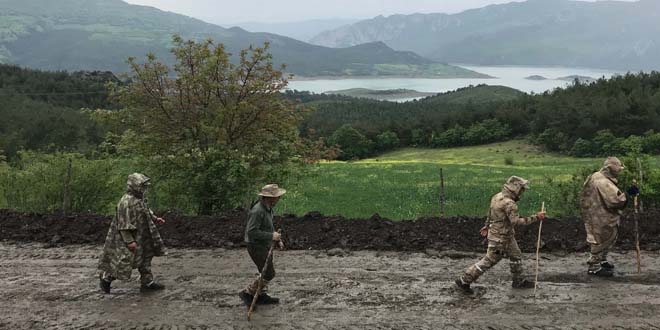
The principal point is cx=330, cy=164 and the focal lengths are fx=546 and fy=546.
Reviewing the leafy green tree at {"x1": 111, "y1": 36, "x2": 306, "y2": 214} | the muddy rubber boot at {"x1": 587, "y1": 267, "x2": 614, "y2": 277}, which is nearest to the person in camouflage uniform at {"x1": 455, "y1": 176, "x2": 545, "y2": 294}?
the muddy rubber boot at {"x1": 587, "y1": 267, "x2": 614, "y2": 277}

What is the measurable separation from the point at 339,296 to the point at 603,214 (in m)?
5.13

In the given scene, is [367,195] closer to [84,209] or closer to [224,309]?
[84,209]

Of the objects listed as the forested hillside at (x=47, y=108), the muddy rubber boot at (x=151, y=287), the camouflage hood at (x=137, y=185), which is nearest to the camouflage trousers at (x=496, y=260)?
the muddy rubber boot at (x=151, y=287)

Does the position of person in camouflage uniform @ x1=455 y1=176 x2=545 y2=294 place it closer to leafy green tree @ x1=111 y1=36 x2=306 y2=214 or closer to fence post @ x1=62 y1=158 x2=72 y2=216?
leafy green tree @ x1=111 y1=36 x2=306 y2=214

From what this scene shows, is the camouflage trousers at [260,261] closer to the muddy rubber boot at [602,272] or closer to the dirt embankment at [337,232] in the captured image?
the dirt embankment at [337,232]

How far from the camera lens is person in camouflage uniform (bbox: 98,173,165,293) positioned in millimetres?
9516

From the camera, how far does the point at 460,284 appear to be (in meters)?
9.53

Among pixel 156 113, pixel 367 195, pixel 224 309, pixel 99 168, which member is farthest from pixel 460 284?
pixel 367 195

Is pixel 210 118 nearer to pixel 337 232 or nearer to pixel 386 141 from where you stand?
pixel 337 232

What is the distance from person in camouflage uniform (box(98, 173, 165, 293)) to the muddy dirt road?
399mm

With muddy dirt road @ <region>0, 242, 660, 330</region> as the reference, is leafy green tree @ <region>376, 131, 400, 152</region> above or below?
below

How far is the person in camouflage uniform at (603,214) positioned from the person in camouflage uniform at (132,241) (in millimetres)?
7942

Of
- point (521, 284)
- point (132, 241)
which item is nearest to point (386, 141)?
point (521, 284)

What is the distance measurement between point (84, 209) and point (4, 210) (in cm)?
214
